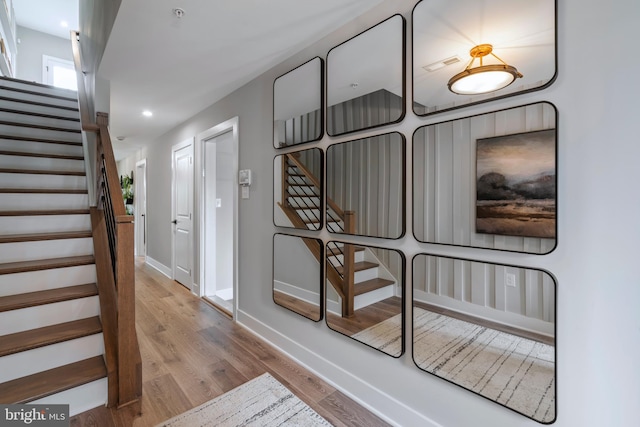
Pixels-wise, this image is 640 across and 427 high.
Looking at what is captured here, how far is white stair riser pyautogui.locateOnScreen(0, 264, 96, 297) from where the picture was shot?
1816 millimetres

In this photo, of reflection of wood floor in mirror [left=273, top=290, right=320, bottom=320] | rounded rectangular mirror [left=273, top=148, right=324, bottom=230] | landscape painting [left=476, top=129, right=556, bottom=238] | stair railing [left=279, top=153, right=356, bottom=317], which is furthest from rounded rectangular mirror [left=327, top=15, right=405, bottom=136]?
reflection of wood floor in mirror [left=273, top=290, right=320, bottom=320]

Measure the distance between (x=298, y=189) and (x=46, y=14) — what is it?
24.0 ft

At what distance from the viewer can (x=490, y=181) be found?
1196mm

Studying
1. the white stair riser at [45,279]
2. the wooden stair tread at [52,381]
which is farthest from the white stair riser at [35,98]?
the wooden stair tread at [52,381]

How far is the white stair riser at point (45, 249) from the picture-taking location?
200 centimetres

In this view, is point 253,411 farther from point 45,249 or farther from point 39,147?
point 39,147

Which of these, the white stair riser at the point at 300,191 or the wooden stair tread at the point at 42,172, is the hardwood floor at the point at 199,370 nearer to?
A: the white stair riser at the point at 300,191

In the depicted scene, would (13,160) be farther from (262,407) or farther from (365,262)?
(365,262)

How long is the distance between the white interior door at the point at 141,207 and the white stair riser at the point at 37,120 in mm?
2110

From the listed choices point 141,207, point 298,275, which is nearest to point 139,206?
point 141,207

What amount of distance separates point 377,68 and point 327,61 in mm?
438

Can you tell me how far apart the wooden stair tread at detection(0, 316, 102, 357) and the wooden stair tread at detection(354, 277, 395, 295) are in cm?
162

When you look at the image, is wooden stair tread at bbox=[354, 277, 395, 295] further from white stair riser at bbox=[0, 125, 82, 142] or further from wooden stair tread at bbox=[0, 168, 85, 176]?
white stair riser at bbox=[0, 125, 82, 142]

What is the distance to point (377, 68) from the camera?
1.62m
